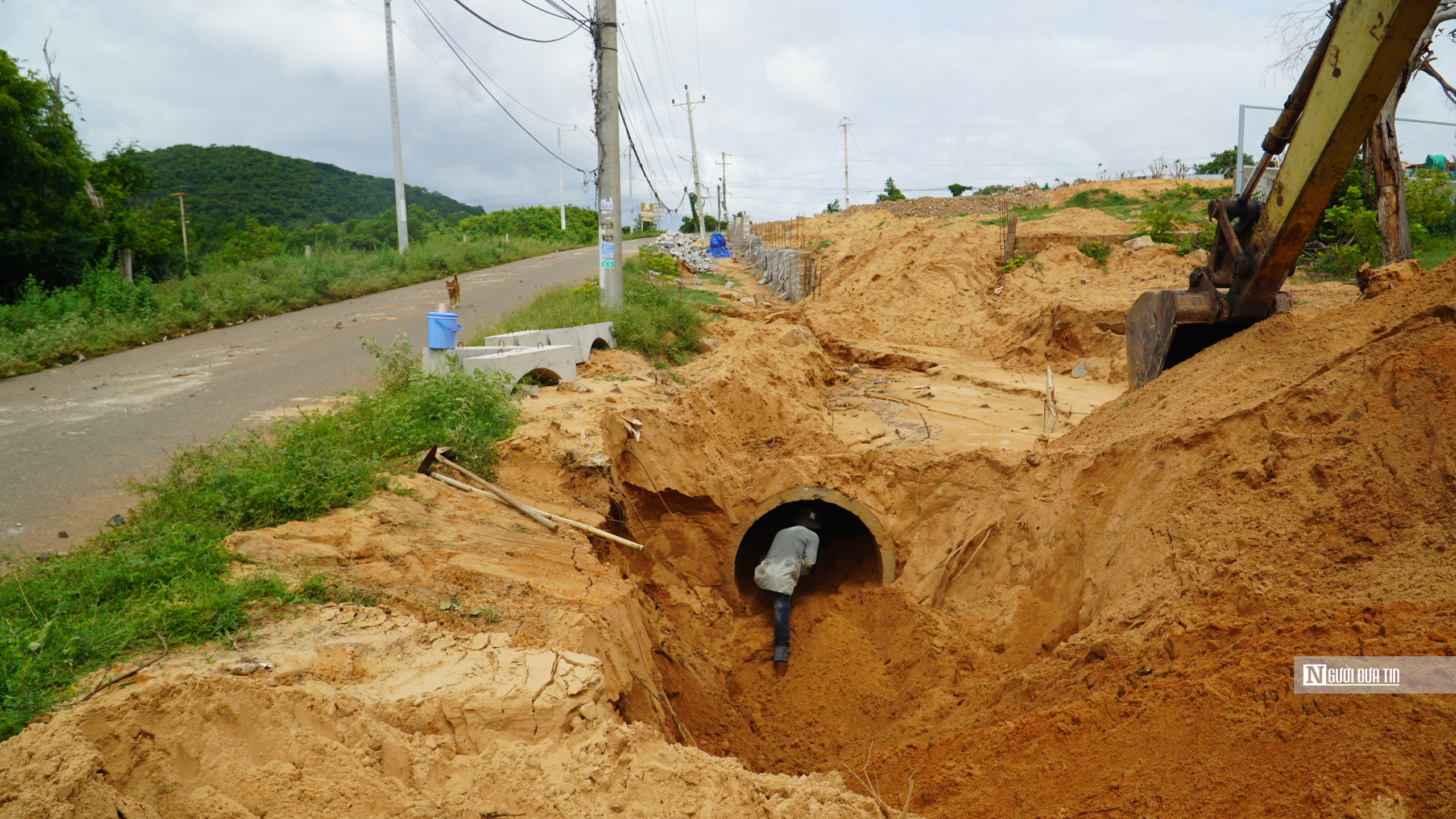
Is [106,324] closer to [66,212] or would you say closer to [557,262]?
[66,212]

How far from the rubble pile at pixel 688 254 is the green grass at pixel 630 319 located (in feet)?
32.3

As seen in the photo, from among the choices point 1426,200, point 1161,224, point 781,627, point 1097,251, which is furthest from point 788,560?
point 1161,224

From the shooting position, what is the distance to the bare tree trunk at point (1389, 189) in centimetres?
1016

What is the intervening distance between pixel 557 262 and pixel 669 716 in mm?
22492

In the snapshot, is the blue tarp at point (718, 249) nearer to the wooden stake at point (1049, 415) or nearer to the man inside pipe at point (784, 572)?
the wooden stake at point (1049, 415)

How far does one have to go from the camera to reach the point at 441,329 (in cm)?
764

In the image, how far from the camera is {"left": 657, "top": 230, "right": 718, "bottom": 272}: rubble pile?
26.1 m

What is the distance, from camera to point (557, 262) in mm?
25781

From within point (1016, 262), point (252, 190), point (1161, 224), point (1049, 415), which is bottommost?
point (1049, 415)

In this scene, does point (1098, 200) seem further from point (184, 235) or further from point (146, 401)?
point (184, 235)

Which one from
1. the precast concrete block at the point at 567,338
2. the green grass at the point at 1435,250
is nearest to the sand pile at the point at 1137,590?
the precast concrete block at the point at 567,338

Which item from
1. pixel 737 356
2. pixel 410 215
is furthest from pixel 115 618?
pixel 410 215

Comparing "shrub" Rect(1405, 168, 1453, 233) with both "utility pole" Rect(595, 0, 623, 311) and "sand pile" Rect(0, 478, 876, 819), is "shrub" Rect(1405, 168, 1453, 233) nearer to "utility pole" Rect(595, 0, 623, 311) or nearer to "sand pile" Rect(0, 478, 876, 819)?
"utility pole" Rect(595, 0, 623, 311)

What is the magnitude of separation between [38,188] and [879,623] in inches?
569
